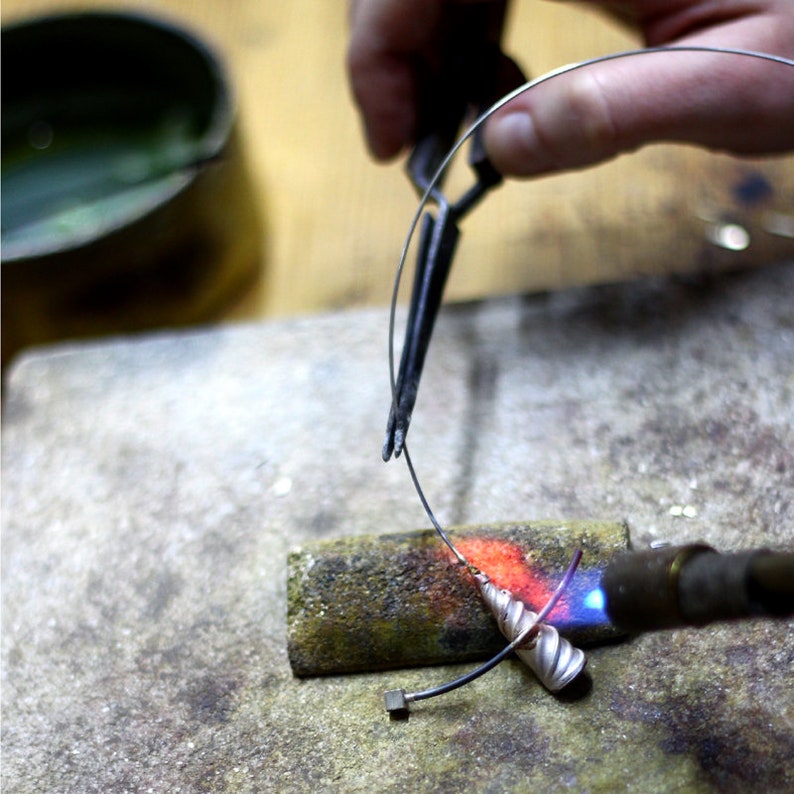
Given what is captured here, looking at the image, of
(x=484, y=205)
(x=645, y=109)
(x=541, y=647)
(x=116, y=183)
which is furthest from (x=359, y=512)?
(x=116, y=183)

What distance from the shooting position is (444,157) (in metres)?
1.24

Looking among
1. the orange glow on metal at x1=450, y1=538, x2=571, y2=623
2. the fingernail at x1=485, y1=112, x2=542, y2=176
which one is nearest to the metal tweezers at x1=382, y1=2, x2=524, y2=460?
the fingernail at x1=485, y1=112, x2=542, y2=176

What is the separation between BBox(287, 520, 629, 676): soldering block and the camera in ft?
2.84

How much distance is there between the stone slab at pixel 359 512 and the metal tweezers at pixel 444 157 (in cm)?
12

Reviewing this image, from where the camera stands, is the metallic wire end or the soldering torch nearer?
the soldering torch

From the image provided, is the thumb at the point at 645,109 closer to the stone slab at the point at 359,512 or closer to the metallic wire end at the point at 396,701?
the stone slab at the point at 359,512

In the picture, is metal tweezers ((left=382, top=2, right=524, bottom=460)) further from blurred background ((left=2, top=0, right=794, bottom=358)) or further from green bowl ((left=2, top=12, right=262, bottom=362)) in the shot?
green bowl ((left=2, top=12, right=262, bottom=362))

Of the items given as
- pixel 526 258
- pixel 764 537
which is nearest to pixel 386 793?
pixel 764 537

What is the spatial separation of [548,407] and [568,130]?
34cm

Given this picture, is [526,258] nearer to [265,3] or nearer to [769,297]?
[769,297]

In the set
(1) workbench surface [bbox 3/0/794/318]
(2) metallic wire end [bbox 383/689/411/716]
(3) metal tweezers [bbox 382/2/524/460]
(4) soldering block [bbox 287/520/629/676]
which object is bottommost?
(1) workbench surface [bbox 3/0/794/318]

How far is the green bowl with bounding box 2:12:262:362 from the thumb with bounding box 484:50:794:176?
60cm

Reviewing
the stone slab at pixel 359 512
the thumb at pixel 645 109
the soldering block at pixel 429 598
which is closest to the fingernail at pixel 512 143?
the thumb at pixel 645 109

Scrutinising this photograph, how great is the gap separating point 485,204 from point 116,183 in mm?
705
